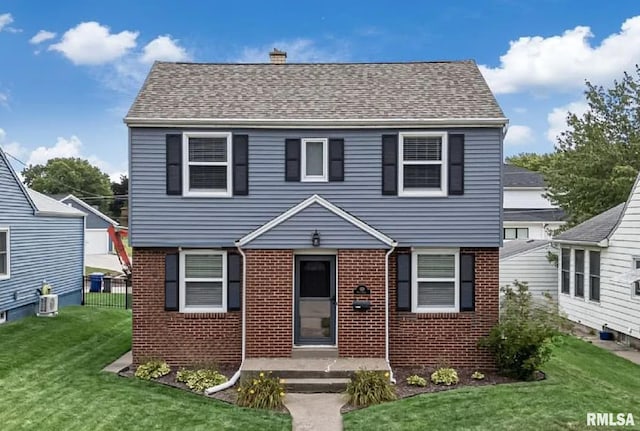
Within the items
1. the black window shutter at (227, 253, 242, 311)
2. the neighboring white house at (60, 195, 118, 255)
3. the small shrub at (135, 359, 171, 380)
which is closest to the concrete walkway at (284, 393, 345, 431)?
the black window shutter at (227, 253, 242, 311)

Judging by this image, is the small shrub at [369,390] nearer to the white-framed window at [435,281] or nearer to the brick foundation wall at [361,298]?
the brick foundation wall at [361,298]

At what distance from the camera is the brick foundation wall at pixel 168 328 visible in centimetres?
1152

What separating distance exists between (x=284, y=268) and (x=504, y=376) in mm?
4975

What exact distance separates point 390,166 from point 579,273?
32.7ft

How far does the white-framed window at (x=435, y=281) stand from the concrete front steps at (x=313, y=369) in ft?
5.61

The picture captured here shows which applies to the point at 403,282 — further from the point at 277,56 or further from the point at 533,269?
the point at 533,269

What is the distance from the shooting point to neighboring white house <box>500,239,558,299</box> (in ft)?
70.1

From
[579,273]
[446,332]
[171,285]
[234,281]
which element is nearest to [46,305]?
[171,285]

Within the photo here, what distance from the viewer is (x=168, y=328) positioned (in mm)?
11555

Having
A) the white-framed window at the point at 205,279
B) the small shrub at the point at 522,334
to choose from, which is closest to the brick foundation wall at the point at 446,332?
the small shrub at the point at 522,334

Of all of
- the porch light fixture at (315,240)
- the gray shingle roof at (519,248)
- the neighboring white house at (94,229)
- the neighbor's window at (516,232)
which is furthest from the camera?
the neighboring white house at (94,229)

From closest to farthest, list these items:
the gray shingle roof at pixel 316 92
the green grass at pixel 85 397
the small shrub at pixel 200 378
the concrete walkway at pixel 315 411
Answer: the green grass at pixel 85 397
the concrete walkway at pixel 315 411
the small shrub at pixel 200 378
the gray shingle roof at pixel 316 92

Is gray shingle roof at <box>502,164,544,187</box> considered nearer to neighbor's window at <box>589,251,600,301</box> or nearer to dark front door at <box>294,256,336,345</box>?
neighbor's window at <box>589,251,600,301</box>

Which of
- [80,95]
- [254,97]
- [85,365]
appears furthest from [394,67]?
[80,95]
